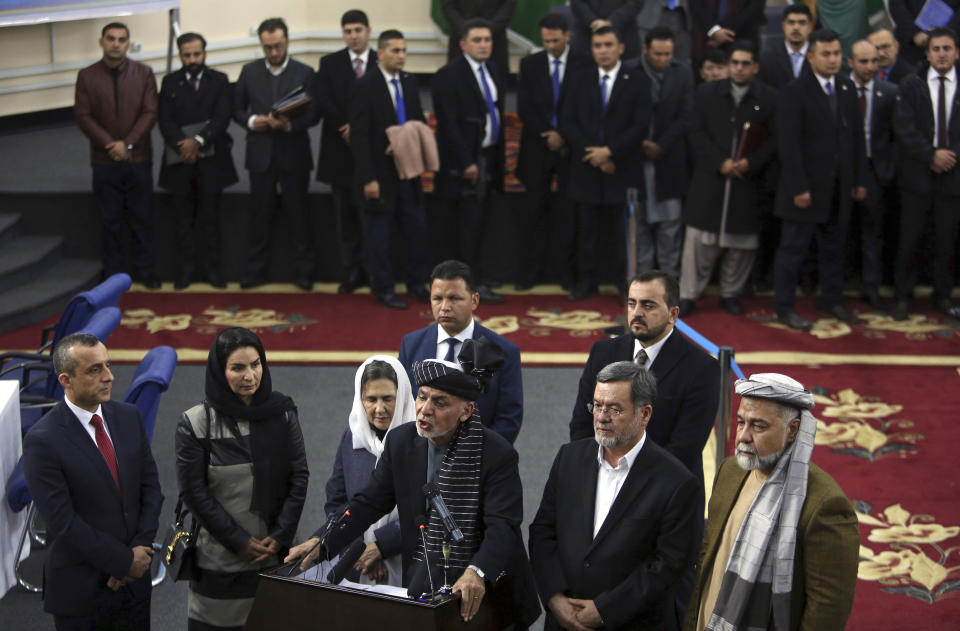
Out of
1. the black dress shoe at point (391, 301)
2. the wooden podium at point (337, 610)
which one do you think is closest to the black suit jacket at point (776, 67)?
the black dress shoe at point (391, 301)

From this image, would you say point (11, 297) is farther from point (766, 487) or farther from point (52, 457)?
point (766, 487)

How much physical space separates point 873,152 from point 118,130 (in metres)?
4.96

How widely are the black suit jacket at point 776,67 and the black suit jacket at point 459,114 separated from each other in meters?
1.78

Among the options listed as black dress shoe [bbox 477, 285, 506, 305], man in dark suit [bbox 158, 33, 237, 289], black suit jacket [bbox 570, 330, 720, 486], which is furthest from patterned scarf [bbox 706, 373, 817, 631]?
man in dark suit [bbox 158, 33, 237, 289]

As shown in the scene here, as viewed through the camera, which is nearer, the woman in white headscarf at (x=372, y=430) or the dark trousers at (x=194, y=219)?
the woman in white headscarf at (x=372, y=430)

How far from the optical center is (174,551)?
3.91m

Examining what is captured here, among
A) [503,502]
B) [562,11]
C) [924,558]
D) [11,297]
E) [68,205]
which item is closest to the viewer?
[503,502]

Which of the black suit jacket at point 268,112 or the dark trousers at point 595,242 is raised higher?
the black suit jacket at point 268,112

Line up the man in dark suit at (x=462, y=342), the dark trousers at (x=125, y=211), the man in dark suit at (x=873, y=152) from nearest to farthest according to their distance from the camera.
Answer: the man in dark suit at (x=462, y=342) < the man in dark suit at (x=873, y=152) < the dark trousers at (x=125, y=211)

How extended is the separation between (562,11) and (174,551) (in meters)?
7.97

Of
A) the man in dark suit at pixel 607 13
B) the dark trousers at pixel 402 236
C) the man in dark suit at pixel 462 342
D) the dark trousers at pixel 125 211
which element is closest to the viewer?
the man in dark suit at pixel 462 342

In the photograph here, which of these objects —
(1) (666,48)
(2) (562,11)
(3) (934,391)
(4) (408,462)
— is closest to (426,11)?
(2) (562,11)

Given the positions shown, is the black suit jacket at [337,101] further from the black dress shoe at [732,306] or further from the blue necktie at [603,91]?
the black dress shoe at [732,306]

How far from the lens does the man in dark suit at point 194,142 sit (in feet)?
27.3
